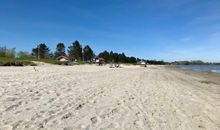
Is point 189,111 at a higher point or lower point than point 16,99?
lower

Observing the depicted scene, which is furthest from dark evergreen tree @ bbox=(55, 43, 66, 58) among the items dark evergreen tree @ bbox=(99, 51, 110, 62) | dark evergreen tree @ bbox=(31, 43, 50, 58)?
dark evergreen tree @ bbox=(99, 51, 110, 62)

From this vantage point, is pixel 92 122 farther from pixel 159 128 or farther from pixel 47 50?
pixel 47 50

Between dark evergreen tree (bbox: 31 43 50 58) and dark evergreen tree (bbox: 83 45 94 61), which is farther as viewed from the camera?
dark evergreen tree (bbox: 83 45 94 61)

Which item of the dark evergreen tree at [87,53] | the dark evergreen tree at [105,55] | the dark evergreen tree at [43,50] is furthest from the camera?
the dark evergreen tree at [105,55]

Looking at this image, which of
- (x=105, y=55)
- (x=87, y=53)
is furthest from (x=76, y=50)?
(x=105, y=55)

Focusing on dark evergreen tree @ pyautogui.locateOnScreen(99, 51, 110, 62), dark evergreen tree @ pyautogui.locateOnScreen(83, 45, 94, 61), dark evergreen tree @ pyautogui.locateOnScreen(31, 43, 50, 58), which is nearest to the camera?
dark evergreen tree @ pyautogui.locateOnScreen(31, 43, 50, 58)

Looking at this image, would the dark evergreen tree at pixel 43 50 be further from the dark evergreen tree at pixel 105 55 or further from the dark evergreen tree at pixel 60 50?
the dark evergreen tree at pixel 105 55

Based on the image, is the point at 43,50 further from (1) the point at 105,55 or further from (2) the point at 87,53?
(1) the point at 105,55

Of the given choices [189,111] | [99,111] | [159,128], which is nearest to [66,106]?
[99,111]

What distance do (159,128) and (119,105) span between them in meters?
2.41

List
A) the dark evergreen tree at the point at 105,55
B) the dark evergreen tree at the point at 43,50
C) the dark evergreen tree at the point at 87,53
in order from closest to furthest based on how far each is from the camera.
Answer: the dark evergreen tree at the point at 43,50, the dark evergreen tree at the point at 87,53, the dark evergreen tree at the point at 105,55

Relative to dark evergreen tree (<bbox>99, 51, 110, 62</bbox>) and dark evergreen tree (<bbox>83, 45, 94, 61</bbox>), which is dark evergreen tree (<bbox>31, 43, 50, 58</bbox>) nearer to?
dark evergreen tree (<bbox>83, 45, 94, 61</bbox>)

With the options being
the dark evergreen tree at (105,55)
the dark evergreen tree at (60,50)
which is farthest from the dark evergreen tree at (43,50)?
Result: the dark evergreen tree at (105,55)

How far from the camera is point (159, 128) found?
541 centimetres
